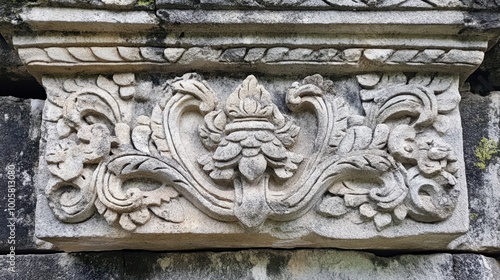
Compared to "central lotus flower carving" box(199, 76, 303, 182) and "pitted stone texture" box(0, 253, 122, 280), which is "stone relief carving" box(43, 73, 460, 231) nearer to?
"central lotus flower carving" box(199, 76, 303, 182)

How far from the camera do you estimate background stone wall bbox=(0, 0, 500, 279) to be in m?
1.86

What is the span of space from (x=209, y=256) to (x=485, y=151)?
1.06 metres

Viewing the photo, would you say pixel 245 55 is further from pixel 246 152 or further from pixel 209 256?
pixel 209 256

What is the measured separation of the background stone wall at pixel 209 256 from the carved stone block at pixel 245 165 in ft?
0.31

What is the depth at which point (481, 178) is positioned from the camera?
194 cm

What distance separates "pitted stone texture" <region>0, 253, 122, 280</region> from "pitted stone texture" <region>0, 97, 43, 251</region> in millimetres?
51

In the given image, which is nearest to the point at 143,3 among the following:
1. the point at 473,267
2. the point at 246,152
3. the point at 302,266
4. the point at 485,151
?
the point at 246,152

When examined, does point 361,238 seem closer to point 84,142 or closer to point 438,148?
point 438,148

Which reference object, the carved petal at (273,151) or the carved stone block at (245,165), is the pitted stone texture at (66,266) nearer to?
the carved stone block at (245,165)

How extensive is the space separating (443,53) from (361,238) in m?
0.67

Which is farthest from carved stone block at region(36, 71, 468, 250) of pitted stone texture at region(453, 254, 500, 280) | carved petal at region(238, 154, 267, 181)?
pitted stone texture at region(453, 254, 500, 280)

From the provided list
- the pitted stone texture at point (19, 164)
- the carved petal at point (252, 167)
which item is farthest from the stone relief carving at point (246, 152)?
the pitted stone texture at point (19, 164)

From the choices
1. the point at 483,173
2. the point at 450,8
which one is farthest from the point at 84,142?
the point at 483,173

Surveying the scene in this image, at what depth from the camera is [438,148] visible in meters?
1.73
